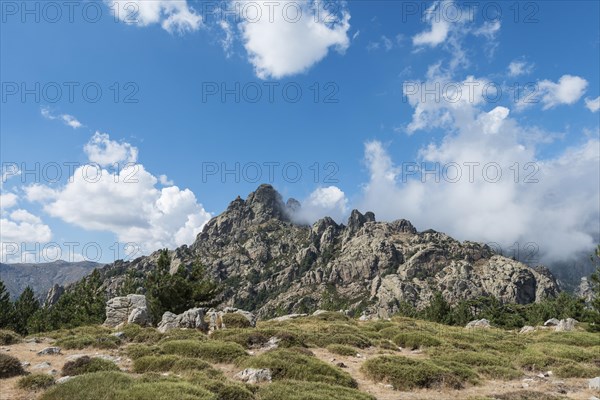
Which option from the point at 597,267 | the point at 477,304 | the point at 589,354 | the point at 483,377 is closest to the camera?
the point at 483,377

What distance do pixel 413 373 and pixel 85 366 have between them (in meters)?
15.7

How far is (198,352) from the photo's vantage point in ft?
72.9

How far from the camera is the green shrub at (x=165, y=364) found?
727 inches

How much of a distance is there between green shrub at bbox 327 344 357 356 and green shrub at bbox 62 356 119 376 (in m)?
14.3

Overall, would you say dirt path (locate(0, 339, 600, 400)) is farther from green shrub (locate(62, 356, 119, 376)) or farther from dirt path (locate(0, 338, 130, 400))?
green shrub (locate(62, 356, 119, 376))

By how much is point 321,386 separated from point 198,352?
952 cm

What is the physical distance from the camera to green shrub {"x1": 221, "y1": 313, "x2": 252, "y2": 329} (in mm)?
36188

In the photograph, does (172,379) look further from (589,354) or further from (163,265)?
(163,265)

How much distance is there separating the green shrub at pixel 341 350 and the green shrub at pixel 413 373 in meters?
5.15

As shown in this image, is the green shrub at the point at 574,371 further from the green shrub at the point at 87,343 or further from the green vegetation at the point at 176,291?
the green vegetation at the point at 176,291

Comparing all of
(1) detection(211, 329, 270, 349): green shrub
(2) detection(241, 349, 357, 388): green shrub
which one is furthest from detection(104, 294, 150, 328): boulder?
(2) detection(241, 349, 357, 388): green shrub

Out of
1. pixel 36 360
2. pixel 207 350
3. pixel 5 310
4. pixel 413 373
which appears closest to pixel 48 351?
pixel 36 360

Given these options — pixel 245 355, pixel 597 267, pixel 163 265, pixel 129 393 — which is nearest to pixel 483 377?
pixel 245 355

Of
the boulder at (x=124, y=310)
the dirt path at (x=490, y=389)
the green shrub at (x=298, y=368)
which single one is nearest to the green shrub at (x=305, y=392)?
the green shrub at (x=298, y=368)
